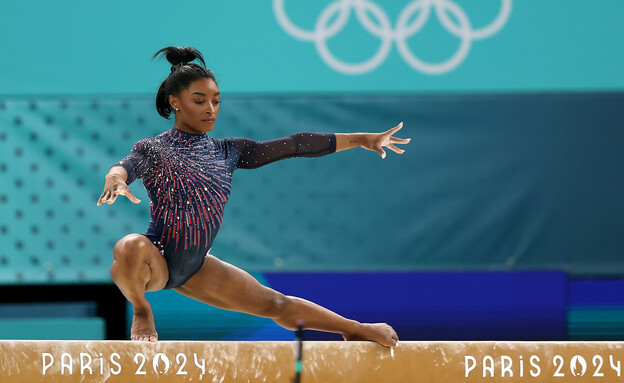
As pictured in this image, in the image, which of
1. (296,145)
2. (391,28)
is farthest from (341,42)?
(296,145)

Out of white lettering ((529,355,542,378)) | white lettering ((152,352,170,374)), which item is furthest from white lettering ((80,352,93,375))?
white lettering ((529,355,542,378))

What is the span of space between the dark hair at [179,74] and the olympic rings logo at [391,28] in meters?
2.13

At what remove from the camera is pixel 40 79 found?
17.3ft

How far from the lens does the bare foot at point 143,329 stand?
2922mm

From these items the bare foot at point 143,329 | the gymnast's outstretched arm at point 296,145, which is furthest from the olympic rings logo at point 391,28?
the bare foot at point 143,329

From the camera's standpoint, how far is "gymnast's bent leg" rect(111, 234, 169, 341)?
9.38 ft

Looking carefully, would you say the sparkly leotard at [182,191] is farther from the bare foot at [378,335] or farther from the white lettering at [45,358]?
the bare foot at [378,335]

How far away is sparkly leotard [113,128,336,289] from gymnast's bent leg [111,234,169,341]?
0.27ft

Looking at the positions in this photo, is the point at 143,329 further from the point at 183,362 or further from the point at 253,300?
the point at 253,300

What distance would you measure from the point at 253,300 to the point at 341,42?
2604 mm

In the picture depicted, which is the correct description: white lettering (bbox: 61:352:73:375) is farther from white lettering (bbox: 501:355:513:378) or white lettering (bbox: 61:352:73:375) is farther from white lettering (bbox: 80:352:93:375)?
white lettering (bbox: 501:355:513:378)

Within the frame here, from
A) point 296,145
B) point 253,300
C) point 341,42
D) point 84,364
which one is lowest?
point 84,364

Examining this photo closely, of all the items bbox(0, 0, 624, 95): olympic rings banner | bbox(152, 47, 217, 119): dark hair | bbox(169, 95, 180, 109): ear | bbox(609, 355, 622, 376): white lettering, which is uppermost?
bbox(0, 0, 624, 95): olympic rings banner

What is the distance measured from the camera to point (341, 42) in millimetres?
5328
